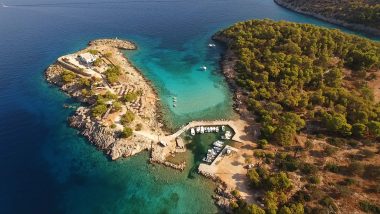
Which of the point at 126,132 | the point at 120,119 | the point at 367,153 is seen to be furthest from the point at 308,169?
the point at 120,119

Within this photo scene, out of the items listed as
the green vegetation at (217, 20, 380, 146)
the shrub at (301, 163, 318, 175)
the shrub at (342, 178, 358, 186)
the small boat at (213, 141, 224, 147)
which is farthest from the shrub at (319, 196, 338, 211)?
the small boat at (213, 141, 224, 147)

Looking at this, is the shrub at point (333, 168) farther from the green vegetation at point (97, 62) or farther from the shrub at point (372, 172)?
the green vegetation at point (97, 62)

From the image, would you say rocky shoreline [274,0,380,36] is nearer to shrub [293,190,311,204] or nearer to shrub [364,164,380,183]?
shrub [364,164,380,183]

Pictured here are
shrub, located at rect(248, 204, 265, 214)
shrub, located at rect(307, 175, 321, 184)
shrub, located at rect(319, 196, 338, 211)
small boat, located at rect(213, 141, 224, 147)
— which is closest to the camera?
shrub, located at rect(248, 204, 265, 214)

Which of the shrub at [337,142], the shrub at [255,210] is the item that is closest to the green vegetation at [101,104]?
the shrub at [255,210]

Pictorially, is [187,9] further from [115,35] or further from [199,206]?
[199,206]

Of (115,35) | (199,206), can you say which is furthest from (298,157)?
(115,35)
